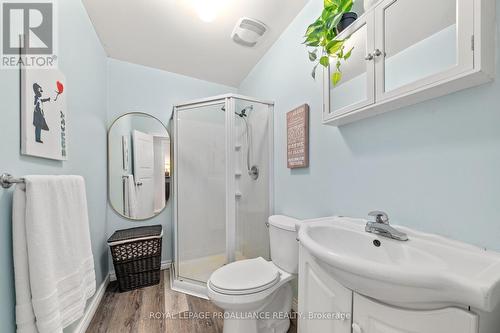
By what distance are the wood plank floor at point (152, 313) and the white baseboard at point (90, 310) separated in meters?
0.03

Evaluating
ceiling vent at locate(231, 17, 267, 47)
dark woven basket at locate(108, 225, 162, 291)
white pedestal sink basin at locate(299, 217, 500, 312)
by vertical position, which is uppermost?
ceiling vent at locate(231, 17, 267, 47)

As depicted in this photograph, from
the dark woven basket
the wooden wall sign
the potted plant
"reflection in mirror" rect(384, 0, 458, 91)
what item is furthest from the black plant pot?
the dark woven basket

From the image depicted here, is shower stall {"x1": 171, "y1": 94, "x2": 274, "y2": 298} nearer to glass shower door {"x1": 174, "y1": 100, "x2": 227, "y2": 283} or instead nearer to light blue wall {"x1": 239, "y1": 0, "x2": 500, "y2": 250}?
glass shower door {"x1": 174, "y1": 100, "x2": 227, "y2": 283}

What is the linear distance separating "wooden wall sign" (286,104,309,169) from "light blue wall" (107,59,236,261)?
57.9 inches

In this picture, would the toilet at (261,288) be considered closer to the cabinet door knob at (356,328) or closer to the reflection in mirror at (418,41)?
the cabinet door knob at (356,328)

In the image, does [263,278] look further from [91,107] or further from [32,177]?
[91,107]

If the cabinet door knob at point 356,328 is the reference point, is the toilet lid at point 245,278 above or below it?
below

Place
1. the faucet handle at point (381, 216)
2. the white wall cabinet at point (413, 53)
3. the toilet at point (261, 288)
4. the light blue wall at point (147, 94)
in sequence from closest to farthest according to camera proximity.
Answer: the white wall cabinet at point (413, 53), the faucet handle at point (381, 216), the toilet at point (261, 288), the light blue wall at point (147, 94)

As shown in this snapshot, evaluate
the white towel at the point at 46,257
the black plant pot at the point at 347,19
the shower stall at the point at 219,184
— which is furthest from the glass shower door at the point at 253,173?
the white towel at the point at 46,257

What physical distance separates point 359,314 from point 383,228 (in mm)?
364

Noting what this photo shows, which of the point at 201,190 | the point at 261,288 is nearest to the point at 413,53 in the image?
the point at 261,288

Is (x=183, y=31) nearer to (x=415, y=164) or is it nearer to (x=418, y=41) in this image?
(x=418, y=41)

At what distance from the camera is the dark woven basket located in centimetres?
186

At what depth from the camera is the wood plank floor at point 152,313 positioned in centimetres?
143
